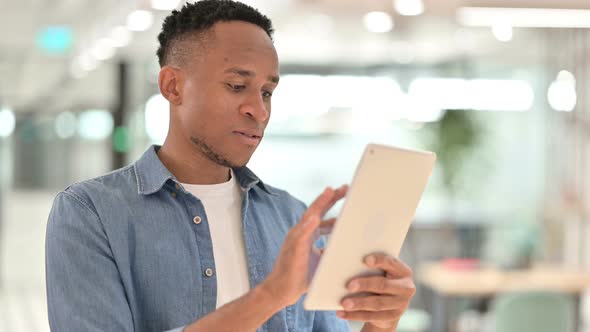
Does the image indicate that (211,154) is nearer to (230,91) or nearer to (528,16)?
(230,91)

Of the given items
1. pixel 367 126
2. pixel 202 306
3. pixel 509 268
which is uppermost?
pixel 367 126

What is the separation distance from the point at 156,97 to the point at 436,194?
3132mm

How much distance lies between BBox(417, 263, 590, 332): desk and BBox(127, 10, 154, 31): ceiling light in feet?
9.05

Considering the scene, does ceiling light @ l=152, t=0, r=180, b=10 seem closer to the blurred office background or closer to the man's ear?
the blurred office background

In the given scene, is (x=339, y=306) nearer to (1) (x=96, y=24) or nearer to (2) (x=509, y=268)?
(1) (x=96, y=24)

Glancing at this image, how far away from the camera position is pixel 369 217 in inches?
48.0

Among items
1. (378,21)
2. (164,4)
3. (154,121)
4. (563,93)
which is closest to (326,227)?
(164,4)

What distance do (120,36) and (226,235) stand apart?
4.48 metres

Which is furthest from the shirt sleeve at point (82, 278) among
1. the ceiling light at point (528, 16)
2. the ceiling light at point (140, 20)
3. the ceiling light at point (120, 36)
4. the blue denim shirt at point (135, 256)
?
the ceiling light at point (120, 36)

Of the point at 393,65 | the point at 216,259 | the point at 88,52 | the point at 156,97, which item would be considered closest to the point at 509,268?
the point at 393,65

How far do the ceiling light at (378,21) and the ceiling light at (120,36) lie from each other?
5.38 ft

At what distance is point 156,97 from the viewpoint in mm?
6551

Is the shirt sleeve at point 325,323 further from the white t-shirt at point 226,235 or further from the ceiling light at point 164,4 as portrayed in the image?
the ceiling light at point 164,4

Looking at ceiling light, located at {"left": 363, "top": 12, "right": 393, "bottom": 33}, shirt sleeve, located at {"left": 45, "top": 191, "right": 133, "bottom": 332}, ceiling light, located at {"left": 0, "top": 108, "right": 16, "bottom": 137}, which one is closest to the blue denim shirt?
shirt sleeve, located at {"left": 45, "top": 191, "right": 133, "bottom": 332}
